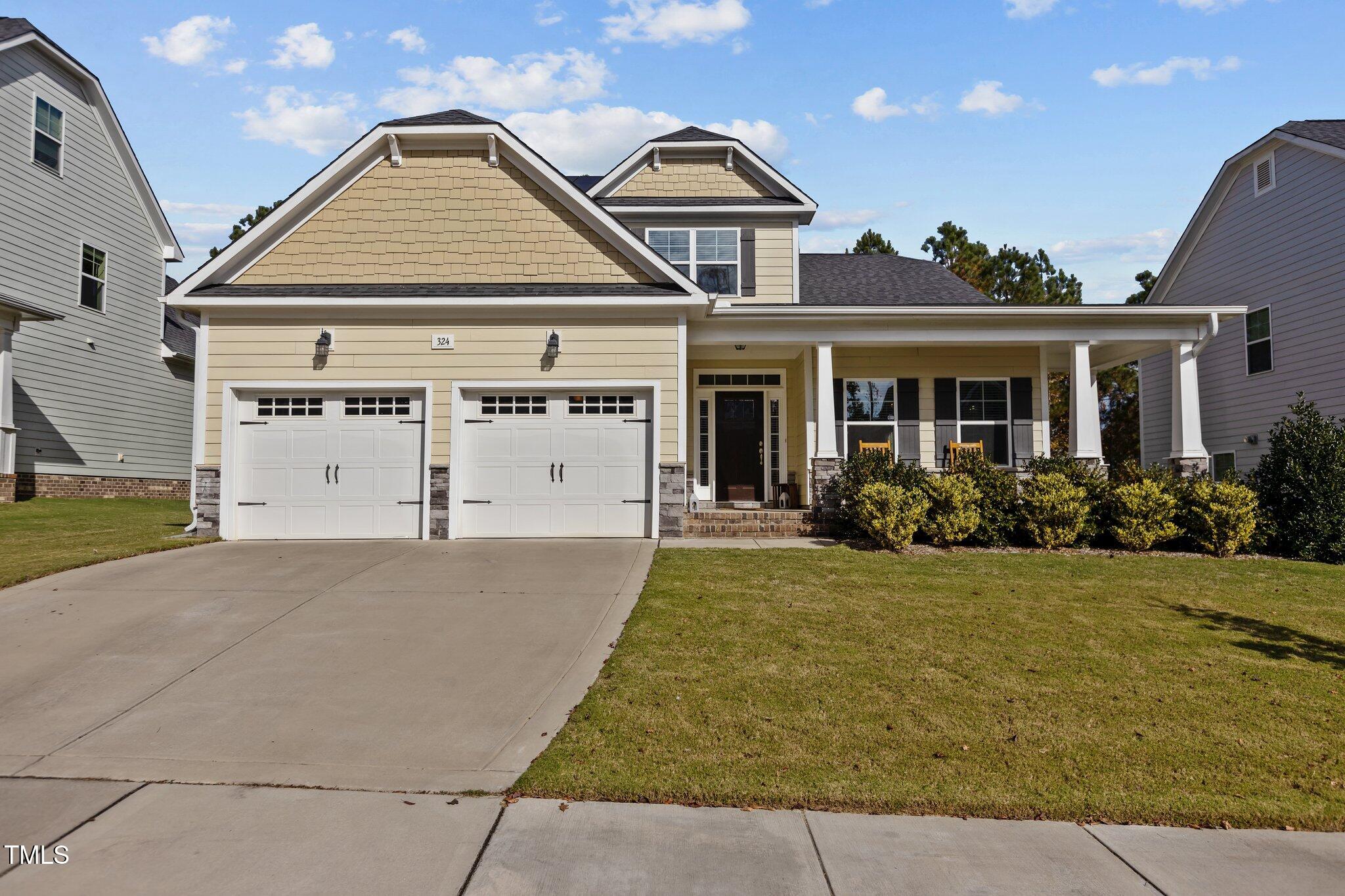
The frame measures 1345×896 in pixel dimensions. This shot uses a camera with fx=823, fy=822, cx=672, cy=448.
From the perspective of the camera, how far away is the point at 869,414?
15461 mm

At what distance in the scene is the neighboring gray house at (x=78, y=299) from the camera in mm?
15898

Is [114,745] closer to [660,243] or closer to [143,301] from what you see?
[660,243]

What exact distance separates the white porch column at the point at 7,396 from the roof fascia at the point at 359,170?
5715mm

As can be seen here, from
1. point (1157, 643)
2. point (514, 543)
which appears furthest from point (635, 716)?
point (514, 543)

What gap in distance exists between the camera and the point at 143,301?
1988 cm

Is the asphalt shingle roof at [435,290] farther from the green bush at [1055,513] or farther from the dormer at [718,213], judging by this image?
the green bush at [1055,513]

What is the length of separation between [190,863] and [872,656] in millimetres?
4461

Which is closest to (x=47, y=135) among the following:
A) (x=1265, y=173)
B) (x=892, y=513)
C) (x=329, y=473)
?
(x=329, y=473)

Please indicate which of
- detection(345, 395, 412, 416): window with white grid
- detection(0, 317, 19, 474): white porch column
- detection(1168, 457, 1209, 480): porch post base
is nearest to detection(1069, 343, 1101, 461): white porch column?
detection(1168, 457, 1209, 480): porch post base

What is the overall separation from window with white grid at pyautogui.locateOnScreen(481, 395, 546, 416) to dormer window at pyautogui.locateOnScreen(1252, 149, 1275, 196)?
49.8ft

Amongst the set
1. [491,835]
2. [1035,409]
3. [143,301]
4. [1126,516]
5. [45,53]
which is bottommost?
[491,835]

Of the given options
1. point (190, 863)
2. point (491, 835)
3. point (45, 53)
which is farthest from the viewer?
point (45, 53)

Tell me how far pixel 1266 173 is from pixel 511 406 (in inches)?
621

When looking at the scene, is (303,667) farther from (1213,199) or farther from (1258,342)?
(1213,199)
